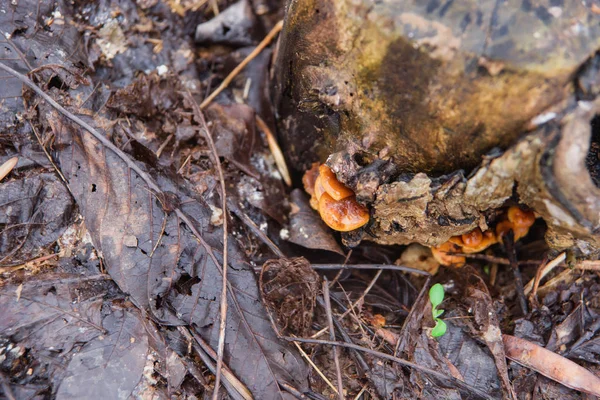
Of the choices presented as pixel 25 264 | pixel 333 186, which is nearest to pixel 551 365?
pixel 333 186

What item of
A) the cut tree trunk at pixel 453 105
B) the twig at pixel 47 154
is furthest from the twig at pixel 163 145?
the cut tree trunk at pixel 453 105

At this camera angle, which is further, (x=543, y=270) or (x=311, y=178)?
(x=311, y=178)

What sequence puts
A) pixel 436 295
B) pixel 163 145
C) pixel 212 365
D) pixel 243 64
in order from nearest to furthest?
pixel 212 365, pixel 436 295, pixel 163 145, pixel 243 64

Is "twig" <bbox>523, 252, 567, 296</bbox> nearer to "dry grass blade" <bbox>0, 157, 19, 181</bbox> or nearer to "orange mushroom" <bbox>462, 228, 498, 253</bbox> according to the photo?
"orange mushroom" <bbox>462, 228, 498, 253</bbox>

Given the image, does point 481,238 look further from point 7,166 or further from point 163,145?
point 7,166

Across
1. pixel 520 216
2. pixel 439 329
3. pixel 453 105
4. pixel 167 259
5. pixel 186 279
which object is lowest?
pixel 439 329

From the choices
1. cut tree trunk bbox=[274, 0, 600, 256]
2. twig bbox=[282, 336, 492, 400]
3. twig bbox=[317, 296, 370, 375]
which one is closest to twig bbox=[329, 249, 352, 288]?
twig bbox=[317, 296, 370, 375]

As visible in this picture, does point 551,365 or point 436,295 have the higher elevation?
point 436,295
